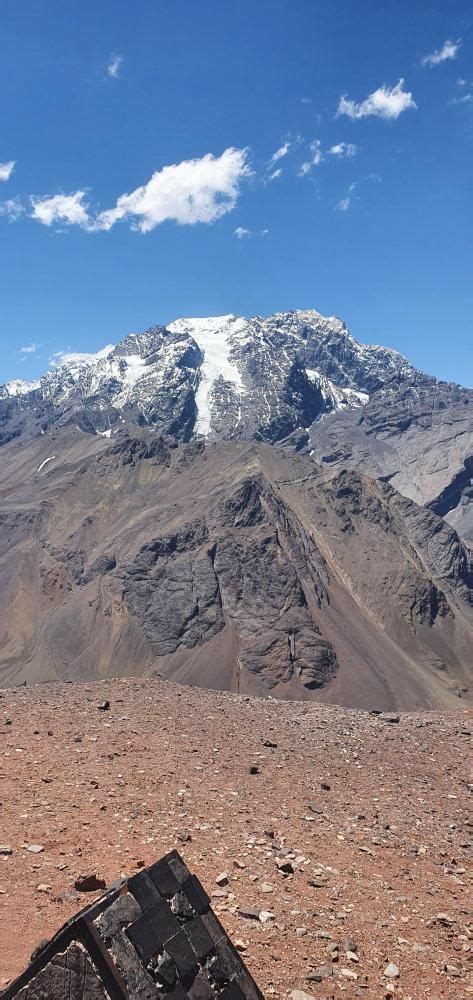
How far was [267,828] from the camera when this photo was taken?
44.1ft

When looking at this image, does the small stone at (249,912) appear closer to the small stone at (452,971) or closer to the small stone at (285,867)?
the small stone at (285,867)

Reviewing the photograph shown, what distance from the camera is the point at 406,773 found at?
17.3 meters

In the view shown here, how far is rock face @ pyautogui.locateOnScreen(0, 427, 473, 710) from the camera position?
140875 millimetres

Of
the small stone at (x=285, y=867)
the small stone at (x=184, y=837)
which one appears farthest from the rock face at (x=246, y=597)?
the small stone at (x=285, y=867)

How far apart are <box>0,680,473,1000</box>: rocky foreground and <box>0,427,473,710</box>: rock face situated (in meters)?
→ 116

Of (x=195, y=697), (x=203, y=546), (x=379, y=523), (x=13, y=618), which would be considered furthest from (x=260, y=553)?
(x=195, y=697)

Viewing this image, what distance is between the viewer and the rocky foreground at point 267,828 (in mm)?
9859

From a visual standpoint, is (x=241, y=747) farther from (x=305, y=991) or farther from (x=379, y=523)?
(x=379, y=523)

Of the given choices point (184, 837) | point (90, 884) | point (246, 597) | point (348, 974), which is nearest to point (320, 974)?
point (348, 974)

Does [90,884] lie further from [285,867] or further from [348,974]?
[348,974]

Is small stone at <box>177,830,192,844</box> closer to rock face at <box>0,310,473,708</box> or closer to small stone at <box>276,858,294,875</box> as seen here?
small stone at <box>276,858,294,875</box>

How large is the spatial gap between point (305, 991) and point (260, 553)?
154 meters

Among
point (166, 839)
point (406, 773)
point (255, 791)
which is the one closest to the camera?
point (166, 839)

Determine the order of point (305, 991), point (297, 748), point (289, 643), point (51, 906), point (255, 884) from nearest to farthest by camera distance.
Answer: point (305, 991) < point (51, 906) < point (255, 884) < point (297, 748) < point (289, 643)
